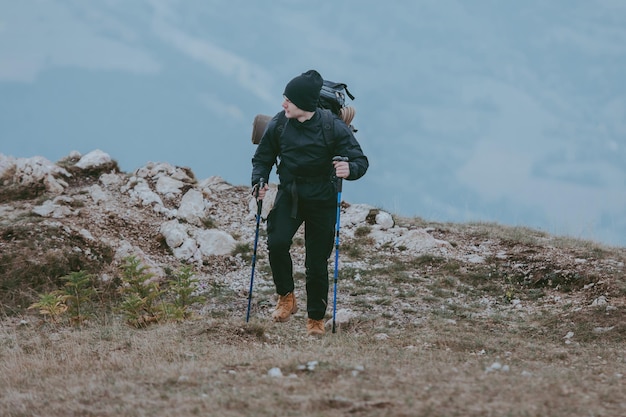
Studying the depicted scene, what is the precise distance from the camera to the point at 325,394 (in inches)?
224

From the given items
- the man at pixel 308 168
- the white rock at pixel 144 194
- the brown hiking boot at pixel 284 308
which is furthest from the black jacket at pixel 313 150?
the white rock at pixel 144 194

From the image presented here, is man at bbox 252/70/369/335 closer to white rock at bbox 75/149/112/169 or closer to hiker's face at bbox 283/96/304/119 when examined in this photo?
hiker's face at bbox 283/96/304/119

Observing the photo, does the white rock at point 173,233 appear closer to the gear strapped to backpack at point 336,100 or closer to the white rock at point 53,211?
the white rock at point 53,211

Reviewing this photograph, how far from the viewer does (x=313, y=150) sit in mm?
8805

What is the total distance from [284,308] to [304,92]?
2732mm

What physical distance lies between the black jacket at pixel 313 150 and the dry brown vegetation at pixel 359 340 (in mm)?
1858

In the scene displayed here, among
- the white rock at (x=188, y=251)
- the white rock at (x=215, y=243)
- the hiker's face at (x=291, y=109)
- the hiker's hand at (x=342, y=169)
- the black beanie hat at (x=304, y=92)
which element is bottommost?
the white rock at (x=188, y=251)

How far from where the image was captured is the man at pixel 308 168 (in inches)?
347

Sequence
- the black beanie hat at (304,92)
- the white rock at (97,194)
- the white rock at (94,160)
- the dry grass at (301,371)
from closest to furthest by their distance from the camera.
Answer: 1. the dry grass at (301,371)
2. the black beanie hat at (304,92)
3. the white rock at (97,194)
4. the white rock at (94,160)

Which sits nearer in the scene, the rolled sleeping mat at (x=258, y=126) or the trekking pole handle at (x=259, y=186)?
the trekking pole handle at (x=259, y=186)

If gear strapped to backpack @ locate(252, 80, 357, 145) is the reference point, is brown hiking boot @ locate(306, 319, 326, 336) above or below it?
below

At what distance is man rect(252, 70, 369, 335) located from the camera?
347 inches

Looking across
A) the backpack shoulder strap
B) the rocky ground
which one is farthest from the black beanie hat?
the rocky ground

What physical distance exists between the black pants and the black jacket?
0.18 m
